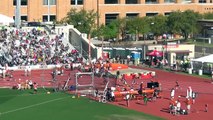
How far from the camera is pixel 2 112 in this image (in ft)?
136

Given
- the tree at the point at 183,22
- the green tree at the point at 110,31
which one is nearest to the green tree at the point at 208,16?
the tree at the point at 183,22

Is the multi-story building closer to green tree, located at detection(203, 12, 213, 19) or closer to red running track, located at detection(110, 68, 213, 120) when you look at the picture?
green tree, located at detection(203, 12, 213, 19)

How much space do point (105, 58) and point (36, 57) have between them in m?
9.12

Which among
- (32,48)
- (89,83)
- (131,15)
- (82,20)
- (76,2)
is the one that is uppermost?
(76,2)

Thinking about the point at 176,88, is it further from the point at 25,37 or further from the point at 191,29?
the point at 191,29

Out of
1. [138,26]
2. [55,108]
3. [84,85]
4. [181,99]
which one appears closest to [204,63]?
[181,99]

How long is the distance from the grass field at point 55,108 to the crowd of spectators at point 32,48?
18.7m

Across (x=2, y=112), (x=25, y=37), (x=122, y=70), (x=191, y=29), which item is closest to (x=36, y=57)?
(x=25, y=37)

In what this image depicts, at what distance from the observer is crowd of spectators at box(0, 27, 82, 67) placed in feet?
225

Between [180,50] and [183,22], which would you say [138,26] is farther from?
[180,50]

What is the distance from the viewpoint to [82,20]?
9625 cm

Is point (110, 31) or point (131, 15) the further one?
point (131, 15)

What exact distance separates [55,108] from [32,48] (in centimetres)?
2996

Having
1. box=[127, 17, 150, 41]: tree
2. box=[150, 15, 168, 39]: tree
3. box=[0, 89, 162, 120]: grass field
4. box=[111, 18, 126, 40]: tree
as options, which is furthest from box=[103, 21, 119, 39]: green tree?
box=[0, 89, 162, 120]: grass field
